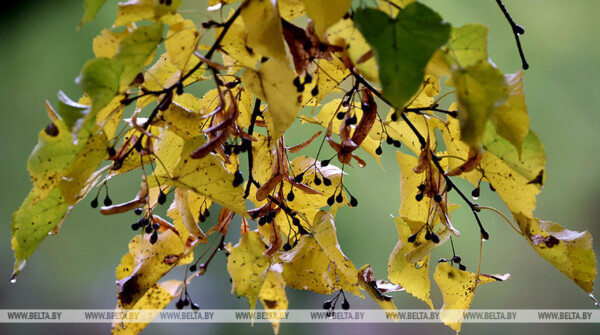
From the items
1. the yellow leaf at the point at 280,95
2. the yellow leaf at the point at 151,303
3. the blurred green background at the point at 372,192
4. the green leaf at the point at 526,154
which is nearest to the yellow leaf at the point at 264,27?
the yellow leaf at the point at 280,95

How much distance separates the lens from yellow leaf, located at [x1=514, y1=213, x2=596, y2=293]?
0.29m

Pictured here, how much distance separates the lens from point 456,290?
0.37m

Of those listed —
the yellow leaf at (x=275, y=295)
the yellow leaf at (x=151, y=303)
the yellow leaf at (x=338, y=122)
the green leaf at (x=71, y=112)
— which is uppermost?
the green leaf at (x=71, y=112)

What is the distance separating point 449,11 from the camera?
Result: 1260mm

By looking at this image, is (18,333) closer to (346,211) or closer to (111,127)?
(346,211)

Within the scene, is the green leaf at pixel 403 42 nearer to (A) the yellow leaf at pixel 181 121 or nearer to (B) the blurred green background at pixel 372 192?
(A) the yellow leaf at pixel 181 121

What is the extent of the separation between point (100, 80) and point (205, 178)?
87 millimetres

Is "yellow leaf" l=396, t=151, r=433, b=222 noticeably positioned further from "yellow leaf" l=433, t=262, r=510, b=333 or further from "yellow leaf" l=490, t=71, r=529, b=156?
"yellow leaf" l=490, t=71, r=529, b=156

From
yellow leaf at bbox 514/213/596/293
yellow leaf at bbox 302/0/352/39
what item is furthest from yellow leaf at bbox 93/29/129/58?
Answer: yellow leaf at bbox 514/213/596/293

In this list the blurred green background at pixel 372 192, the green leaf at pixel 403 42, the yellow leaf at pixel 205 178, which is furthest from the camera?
the blurred green background at pixel 372 192

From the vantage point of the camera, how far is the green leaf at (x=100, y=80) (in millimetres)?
210

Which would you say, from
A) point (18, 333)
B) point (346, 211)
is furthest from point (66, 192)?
point (18, 333)

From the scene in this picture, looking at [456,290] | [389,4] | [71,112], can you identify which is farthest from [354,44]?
[456,290]

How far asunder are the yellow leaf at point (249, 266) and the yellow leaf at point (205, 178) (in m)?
0.04
